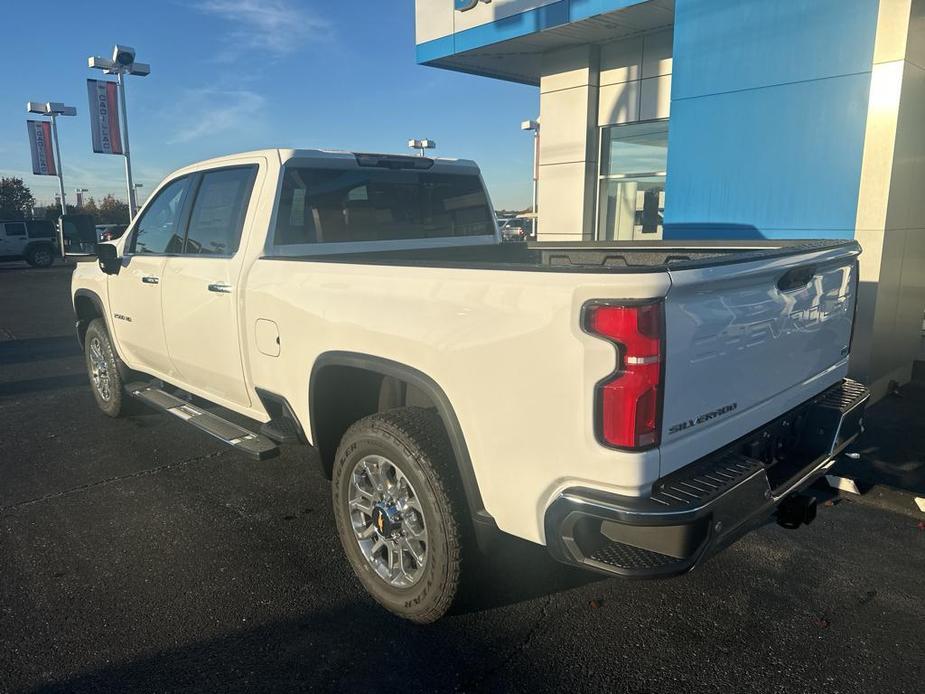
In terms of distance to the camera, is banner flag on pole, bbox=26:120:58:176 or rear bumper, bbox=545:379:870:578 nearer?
rear bumper, bbox=545:379:870:578

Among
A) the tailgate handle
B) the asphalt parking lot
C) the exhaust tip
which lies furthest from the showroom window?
the exhaust tip

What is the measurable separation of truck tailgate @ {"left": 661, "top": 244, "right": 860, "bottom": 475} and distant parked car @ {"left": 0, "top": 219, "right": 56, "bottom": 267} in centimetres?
2989

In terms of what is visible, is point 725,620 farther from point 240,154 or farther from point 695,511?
point 240,154

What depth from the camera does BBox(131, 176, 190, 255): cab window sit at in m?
4.69

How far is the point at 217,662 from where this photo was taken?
8.93 ft

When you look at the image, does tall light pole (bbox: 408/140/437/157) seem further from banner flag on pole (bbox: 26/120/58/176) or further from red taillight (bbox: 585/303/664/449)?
red taillight (bbox: 585/303/664/449)

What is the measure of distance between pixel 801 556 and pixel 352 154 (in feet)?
11.3

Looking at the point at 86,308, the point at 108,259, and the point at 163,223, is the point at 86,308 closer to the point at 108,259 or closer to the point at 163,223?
the point at 108,259

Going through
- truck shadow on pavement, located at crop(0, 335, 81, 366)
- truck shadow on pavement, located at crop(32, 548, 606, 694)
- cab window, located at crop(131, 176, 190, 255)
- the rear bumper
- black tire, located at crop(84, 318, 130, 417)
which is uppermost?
cab window, located at crop(131, 176, 190, 255)

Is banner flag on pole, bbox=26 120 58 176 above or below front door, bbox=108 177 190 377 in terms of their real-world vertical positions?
above

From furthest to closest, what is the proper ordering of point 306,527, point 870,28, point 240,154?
point 870,28
point 240,154
point 306,527

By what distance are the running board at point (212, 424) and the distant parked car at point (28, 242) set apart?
25773 millimetres

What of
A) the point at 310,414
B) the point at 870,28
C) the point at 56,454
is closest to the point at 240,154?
the point at 310,414

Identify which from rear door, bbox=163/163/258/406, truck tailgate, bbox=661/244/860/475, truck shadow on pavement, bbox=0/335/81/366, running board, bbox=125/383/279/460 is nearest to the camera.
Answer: truck tailgate, bbox=661/244/860/475
